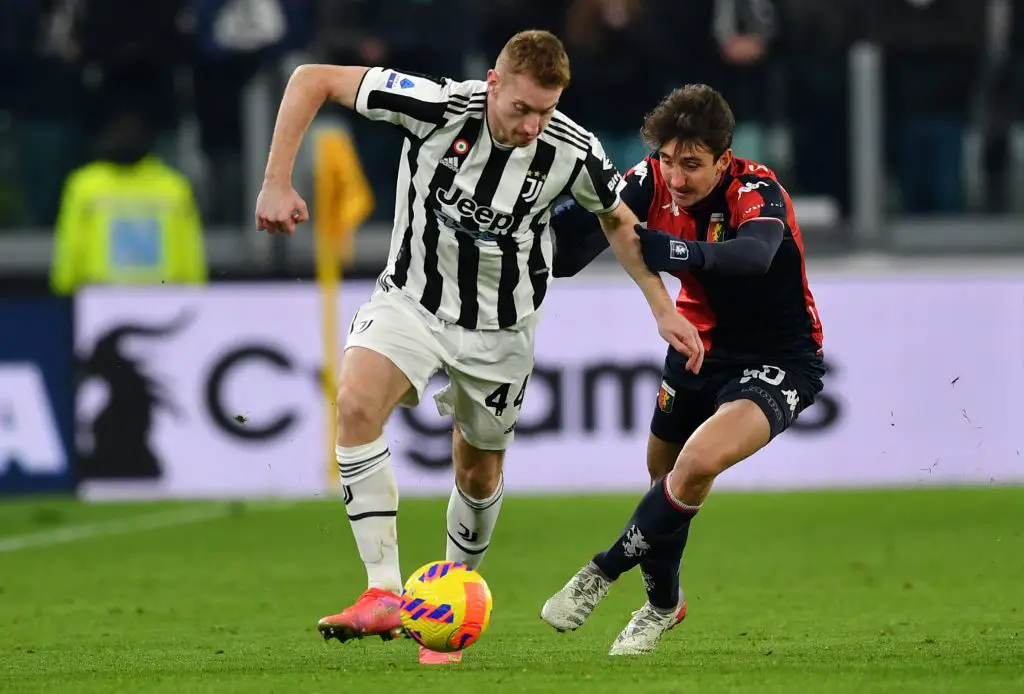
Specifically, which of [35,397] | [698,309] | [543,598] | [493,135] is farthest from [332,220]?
[493,135]

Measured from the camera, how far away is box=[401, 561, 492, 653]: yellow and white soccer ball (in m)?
5.86

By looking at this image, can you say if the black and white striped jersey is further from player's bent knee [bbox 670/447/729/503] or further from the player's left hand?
player's bent knee [bbox 670/447/729/503]

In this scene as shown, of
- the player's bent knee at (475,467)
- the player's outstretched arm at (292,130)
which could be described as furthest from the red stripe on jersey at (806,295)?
the player's outstretched arm at (292,130)

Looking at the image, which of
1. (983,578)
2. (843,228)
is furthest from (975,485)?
(983,578)

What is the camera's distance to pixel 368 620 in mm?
5809

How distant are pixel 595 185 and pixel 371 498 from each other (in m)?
1.27

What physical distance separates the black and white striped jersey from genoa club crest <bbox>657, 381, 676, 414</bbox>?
607 mm

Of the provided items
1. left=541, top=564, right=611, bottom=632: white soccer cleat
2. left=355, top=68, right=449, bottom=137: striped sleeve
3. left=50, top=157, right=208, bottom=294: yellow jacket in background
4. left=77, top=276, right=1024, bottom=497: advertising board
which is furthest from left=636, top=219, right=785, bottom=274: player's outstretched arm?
left=50, top=157, right=208, bottom=294: yellow jacket in background

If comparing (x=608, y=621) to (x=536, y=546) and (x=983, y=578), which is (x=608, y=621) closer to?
(x=983, y=578)

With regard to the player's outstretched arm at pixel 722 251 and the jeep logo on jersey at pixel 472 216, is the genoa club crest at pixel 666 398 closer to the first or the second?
the player's outstretched arm at pixel 722 251

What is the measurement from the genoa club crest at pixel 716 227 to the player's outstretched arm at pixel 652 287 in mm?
233

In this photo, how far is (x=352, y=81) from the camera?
6258 millimetres

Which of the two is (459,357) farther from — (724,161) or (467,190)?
(724,161)

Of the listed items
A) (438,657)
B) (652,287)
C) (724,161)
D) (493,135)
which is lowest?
(438,657)
